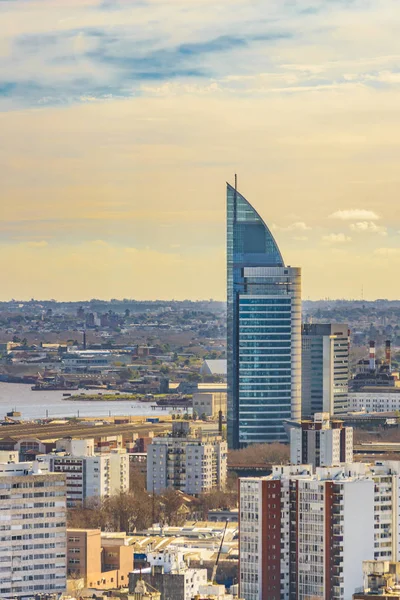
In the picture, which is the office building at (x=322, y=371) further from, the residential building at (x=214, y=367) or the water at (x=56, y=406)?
the residential building at (x=214, y=367)

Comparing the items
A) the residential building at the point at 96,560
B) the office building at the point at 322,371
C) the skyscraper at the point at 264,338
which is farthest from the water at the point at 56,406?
the residential building at the point at 96,560

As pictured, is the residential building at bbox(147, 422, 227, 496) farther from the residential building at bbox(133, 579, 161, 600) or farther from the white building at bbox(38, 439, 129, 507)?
the residential building at bbox(133, 579, 161, 600)

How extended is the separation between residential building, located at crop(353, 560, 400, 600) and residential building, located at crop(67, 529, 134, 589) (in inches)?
248

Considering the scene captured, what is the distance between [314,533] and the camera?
31.8m

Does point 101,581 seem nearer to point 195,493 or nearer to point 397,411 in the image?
point 195,493


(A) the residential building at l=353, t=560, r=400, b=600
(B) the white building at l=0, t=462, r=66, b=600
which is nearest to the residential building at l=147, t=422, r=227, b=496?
(B) the white building at l=0, t=462, r=66, b=600

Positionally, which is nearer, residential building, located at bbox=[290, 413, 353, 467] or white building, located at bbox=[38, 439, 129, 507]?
white building, located at bbox=[38, 439, 129, 507]

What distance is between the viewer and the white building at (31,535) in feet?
101

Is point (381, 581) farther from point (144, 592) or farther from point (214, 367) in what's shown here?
point (214, 367)

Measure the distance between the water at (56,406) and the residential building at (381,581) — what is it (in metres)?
57.3

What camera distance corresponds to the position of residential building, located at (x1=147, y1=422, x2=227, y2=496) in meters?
51.0

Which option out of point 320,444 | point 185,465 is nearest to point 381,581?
point 185,465

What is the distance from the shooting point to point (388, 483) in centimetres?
3231

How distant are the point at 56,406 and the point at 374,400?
21.5 metres
